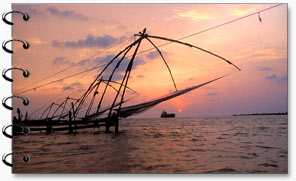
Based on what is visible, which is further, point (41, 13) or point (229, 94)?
point (229, 94)

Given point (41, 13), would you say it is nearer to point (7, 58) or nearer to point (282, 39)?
point (7, 58)

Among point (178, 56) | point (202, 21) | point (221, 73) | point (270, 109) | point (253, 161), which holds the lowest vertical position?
point (253, 161)

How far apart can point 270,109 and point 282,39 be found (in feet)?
5.04

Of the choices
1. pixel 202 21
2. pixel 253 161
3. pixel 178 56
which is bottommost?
pixel 253 161

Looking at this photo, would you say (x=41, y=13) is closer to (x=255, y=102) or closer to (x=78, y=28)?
(x=78, y=28)

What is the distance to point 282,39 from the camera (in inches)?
189

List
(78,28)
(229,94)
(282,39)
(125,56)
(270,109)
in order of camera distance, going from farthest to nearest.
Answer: (125,56)
(229,94)
(270,109)
(78,28)
(282,39)

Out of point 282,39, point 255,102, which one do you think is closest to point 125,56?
point 255,102

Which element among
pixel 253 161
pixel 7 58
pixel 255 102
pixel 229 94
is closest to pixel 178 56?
pixel 229 94

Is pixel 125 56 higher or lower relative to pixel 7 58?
higher

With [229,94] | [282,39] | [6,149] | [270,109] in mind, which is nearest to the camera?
[6,149]

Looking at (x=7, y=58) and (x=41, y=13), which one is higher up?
(x=41, y=13)

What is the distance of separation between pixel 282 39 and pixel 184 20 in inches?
73.0

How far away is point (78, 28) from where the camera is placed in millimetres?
5098
